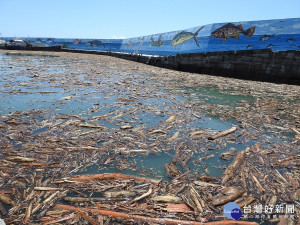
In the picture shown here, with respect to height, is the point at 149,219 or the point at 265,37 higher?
the point at 265,37

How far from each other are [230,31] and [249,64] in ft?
15.7

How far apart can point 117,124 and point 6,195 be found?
8.21 feet

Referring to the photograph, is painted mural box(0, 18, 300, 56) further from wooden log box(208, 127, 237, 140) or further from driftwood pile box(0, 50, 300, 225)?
wooden log box(208, 127, 237, 140)

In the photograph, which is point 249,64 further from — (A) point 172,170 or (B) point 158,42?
(B) point 158,42

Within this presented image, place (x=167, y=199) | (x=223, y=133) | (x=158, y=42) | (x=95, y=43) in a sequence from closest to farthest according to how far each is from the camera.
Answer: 1. (x=167, y=199)
2. (x=223, y=133)
3. (x=158, y=42)
4. (x=95, y=43)

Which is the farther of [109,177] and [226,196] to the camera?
[109,177]

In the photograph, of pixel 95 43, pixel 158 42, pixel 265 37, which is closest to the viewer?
pixel 265 37

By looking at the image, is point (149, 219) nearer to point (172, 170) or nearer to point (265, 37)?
point (172, 170)

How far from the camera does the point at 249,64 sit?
46.4 ft

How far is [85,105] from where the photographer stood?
5.75 metres

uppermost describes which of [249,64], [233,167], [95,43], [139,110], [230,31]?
[95,43]

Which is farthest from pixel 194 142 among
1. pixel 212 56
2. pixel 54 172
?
pixel 212 56

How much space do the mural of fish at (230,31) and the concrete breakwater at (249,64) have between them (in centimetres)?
264

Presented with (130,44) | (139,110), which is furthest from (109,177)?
(130,44)
